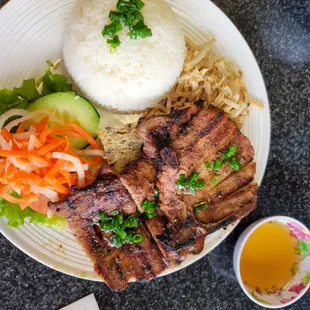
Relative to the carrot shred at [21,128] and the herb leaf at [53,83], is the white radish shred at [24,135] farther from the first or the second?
the herb leaf at [53,83]

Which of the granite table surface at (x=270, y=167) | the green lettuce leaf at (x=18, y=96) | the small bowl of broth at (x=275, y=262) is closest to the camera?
the green lettuce leaf at (x=18, y=96)

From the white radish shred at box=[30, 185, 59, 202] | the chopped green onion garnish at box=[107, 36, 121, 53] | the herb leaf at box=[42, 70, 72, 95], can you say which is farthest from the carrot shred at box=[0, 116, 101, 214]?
the chopped green onion garnish at box=[107, 36, 121, 53]

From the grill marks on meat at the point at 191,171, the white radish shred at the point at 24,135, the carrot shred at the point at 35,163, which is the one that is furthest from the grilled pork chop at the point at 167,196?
the white radish shred at the point at 24,135

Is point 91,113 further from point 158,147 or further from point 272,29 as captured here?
point 272,29

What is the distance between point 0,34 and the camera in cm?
266

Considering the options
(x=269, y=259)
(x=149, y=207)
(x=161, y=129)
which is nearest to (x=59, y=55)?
(x=161, y=129)

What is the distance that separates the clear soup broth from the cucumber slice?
45.1 inches

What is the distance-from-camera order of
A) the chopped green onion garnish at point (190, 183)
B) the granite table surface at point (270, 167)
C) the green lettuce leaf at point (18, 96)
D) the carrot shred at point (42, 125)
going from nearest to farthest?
the chopped green onion garnish at point (190, 183)
the carrot shred at point (42, 125)
the green lettuce leaf at point (18, 96)
the granite table surface at point (270, 167)

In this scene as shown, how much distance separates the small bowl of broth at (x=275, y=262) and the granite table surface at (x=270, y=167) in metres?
0.18

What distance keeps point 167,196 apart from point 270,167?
0.97 meters

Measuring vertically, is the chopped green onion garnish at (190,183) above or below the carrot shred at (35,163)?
below

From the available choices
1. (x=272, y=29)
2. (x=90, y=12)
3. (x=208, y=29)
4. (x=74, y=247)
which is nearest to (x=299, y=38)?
(x=272, y=29)

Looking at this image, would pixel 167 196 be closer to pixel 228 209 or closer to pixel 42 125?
pixel 228 209

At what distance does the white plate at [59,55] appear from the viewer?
8.80ft
